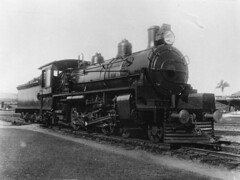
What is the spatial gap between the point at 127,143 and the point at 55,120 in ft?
22.2

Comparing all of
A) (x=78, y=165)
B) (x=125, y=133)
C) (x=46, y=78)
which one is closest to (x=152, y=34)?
(x=125, y=133)

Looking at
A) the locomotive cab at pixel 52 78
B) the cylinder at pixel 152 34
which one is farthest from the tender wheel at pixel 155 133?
the locomotive cab at pixel 52 78

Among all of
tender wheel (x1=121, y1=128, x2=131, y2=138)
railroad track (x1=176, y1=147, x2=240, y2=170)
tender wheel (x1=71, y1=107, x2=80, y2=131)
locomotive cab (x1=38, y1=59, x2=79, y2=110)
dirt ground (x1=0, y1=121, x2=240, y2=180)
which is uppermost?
locomotive cab (x1=38, y1=59, x2=79, y2=110)

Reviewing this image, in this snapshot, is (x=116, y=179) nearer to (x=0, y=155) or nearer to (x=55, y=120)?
(x=0, y=155)

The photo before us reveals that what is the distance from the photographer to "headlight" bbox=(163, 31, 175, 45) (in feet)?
31.6

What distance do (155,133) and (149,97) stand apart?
1118 mm

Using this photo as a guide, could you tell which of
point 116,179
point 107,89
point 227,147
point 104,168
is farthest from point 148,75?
point 116,179

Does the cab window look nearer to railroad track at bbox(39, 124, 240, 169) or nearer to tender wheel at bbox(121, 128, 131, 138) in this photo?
railroad track at bbox(39, 124, 240, 169)

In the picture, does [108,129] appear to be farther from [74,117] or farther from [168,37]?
[168,37]

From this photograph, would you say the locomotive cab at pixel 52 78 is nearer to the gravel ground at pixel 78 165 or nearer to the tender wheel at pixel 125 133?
the tender wheel at pixel 125 133

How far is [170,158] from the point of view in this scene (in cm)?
681

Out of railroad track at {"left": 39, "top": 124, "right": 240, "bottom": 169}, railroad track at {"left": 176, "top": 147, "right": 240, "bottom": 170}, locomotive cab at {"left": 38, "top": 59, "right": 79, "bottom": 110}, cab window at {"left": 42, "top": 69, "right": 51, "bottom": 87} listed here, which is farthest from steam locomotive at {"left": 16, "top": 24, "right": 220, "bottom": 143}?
cab window at {"left": 42, "top": 69, "right": 51, "bottom": 87}

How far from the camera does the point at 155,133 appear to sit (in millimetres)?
8898

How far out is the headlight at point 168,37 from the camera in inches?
379
